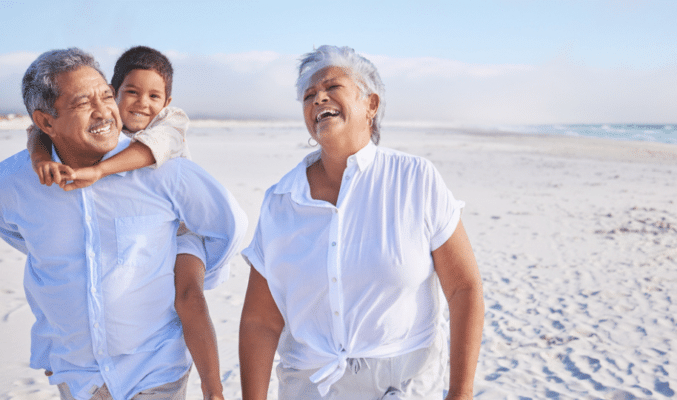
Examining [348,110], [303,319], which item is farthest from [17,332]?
[348,110]

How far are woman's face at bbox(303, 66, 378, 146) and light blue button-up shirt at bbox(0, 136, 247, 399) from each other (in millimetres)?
589

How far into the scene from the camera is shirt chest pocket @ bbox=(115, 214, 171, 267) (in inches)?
73.7

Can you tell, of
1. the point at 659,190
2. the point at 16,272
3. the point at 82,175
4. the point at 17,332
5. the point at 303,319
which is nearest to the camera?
the point at 82,175

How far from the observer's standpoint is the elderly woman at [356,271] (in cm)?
180

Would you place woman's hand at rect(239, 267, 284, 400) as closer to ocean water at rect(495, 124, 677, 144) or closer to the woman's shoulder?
the woman's shoulder

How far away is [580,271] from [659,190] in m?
7.69

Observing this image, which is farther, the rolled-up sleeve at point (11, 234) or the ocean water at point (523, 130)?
the ocean water at point (523, 130)

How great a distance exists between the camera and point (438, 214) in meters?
1.83

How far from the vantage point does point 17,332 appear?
4238 mm

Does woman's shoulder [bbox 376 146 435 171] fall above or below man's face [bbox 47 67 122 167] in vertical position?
below

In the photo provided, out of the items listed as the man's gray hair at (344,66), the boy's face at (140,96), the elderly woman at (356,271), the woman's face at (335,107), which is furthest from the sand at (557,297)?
the man's gray hair at (344,66)

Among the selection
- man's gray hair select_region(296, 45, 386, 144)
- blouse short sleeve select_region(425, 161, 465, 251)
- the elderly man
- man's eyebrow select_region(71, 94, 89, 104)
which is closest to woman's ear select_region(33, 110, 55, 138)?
the elderly man

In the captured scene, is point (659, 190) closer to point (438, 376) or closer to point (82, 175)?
point (438, 376)

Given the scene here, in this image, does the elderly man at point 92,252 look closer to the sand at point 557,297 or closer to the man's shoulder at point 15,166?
the man's shoulder at point 15,166
